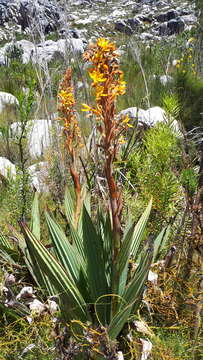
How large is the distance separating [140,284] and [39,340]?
45cm

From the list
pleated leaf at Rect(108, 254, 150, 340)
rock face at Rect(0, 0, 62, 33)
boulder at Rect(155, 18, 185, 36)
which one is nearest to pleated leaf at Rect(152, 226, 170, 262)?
pleated leaf at Rect(108, 254, 150, 340)

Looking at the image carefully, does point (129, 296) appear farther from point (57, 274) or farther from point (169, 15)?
point (169, 15)

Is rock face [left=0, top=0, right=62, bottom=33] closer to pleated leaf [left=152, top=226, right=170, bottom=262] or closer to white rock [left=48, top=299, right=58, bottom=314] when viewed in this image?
pleated leaf [left=152, top=226, right=170, bottom=262]

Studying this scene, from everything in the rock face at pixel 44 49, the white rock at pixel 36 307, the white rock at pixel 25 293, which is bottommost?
the white rock at pixel 36 307

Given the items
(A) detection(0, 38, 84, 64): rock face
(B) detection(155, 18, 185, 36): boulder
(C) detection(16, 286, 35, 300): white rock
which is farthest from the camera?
(B) detection(155, 18, 185, 36): boulder

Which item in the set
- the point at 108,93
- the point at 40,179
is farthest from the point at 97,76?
the point at 40,179

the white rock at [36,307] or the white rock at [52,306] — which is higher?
the white rock at [36,307]

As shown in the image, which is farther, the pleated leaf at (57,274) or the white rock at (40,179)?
the white rock at (40,179)

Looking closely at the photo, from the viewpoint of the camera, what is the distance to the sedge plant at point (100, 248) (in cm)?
99

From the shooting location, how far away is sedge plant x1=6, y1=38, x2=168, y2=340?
3.26 ft

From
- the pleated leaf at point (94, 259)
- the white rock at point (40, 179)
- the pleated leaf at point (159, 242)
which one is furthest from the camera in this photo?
the white rock at point (40, 179)

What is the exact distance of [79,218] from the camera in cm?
166

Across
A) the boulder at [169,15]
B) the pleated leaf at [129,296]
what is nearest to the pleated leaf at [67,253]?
Answer: the pleated leaf at [129,296]

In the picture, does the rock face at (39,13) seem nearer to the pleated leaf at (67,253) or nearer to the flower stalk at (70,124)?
the flower stalk at (70,124)
